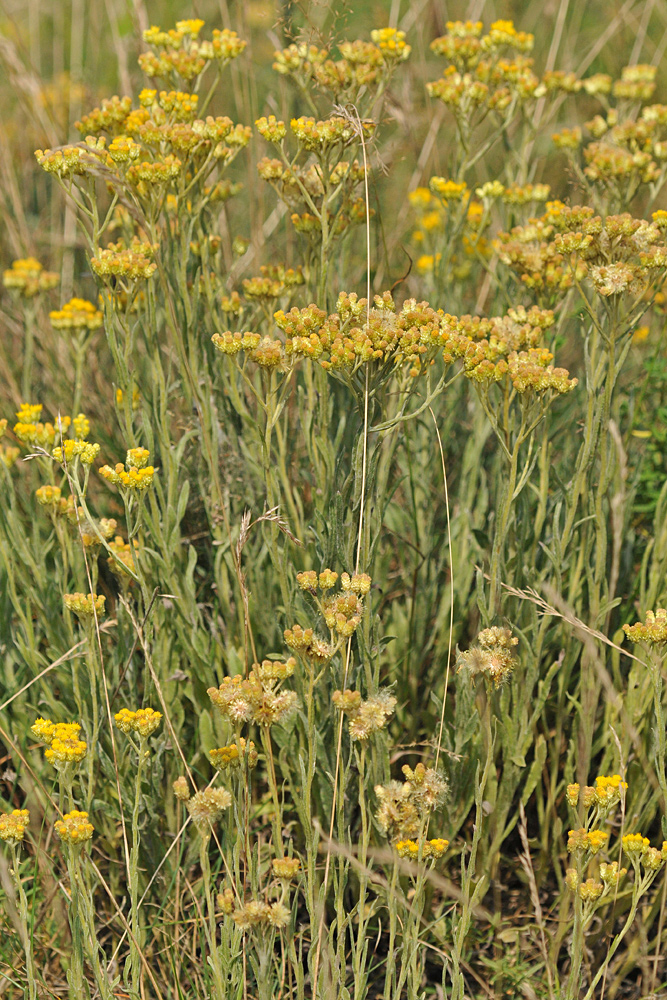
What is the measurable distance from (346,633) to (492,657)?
257mm

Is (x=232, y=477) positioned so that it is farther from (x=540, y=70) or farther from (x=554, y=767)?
(x=540, y=70)

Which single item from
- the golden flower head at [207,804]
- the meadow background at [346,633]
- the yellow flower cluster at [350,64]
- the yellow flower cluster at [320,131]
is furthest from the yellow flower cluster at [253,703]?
the yellow flower cluster at [350,64]

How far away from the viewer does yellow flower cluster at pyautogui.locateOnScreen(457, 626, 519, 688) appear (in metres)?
1.47

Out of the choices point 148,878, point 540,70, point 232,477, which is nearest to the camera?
point 148,878

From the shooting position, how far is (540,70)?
551 centimetres

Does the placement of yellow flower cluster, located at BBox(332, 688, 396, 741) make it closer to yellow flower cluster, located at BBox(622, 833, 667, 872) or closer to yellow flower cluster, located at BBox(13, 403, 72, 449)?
yellow flower cluster, located at BBox(622, 833, 667, 872)

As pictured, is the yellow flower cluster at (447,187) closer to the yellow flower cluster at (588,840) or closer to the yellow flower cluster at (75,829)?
the yellow flower cluster at (588,840)

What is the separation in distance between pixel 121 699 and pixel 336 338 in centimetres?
115

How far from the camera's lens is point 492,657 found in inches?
59.0

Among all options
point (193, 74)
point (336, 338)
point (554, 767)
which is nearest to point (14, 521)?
point (336, 338)

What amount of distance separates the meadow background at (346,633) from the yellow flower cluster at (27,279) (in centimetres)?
2

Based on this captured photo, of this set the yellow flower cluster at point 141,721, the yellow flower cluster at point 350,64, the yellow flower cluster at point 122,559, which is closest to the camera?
the yellow flower cluster at point 141,721

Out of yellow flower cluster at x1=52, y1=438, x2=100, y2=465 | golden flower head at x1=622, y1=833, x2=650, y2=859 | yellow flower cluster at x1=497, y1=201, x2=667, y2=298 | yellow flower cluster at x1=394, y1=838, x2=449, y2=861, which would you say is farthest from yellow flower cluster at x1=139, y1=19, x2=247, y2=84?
golden flower head at x1=622, y1=833, x2=650, y2=859

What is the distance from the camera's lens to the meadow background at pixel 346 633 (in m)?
1.56
